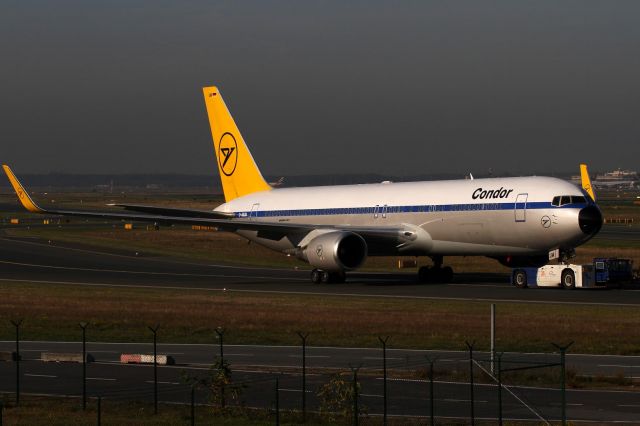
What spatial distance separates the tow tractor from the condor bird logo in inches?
877

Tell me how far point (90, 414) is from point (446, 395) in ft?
28.3

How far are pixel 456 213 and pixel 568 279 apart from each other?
263 inches

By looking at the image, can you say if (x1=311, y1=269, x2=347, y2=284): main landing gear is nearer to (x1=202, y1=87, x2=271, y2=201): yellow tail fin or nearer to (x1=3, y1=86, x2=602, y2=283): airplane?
(x1=3, y1=86, x2=602, y2=283): airplane

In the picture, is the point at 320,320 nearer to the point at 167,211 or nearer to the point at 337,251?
the point at 337,251

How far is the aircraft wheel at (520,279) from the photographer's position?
61312mm

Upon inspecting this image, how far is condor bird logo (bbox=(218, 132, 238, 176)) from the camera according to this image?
249 ft

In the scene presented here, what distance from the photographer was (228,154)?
76.3 m

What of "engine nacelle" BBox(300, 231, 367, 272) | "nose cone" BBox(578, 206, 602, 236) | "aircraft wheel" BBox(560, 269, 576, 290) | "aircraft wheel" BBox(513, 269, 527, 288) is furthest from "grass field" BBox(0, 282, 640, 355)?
"aircraft wheel" BBox(560, 269, 576, 290)

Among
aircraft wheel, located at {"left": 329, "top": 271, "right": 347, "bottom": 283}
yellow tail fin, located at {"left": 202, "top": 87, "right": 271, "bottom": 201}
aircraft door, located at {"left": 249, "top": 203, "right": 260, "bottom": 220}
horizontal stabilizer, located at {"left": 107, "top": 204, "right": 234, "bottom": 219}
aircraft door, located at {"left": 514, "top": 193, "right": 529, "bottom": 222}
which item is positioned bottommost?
aircraft wheel, located at {"left": 329, "top": 271, "right": 347, "bottom": 283}

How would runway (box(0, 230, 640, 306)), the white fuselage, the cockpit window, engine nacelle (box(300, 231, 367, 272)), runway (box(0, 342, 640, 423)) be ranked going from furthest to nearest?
engine nacelle (box(300, 231, 367, 272)) < the white fuselage < the cockpit window < runway (box(0, 230, 640, 306)) < runway (box(0, 342, 640, 423))

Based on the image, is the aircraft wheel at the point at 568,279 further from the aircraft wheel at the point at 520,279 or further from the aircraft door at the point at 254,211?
the aircraft door at the point at 254,211

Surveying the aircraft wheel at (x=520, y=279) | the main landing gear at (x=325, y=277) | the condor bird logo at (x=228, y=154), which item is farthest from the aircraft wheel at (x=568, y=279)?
the condor bird logo at (x=228, y=154)

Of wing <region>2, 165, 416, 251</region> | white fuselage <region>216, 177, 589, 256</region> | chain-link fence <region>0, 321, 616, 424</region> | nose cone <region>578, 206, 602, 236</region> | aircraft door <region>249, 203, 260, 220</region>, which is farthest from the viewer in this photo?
aircraft door <region>249, 203, 260, 220</region>

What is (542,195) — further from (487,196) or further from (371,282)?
(371,282)
